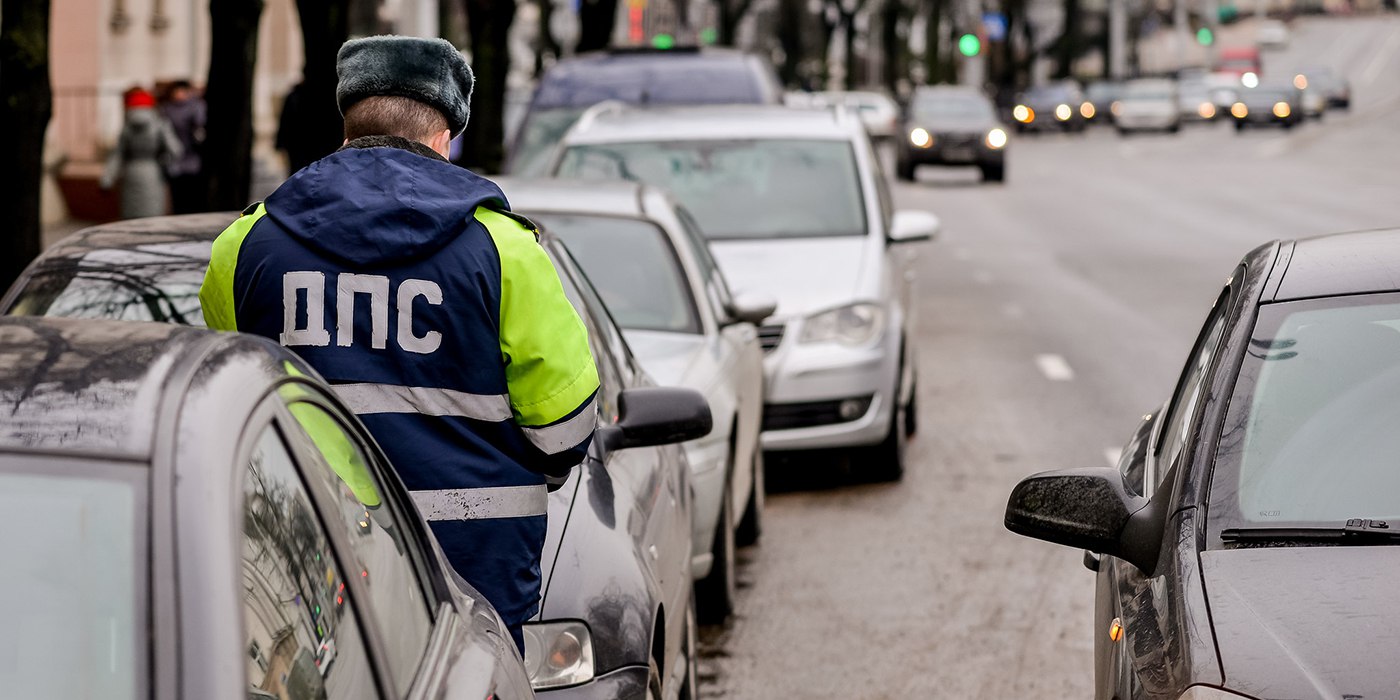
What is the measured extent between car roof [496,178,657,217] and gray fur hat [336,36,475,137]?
3.99 metres

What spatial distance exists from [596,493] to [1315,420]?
1508 millimetres

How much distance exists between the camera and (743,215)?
11.1 meters

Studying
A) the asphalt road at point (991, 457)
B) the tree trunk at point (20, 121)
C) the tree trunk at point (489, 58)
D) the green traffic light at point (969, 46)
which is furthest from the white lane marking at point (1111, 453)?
the green traffic light at point (969, 46)

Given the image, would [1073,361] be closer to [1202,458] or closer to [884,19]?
[1202,458]

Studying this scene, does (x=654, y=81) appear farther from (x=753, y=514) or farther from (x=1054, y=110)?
(x=1054, y=110)

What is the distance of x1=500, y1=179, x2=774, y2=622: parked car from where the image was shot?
7.84 m

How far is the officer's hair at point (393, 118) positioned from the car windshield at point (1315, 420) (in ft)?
5.04

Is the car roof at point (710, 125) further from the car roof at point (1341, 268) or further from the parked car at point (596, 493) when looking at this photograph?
the car roof at point (1341, 268)

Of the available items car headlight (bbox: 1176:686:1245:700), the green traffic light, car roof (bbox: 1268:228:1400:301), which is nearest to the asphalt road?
car roof (bbox: 1268:228:1400:301)

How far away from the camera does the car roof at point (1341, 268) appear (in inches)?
175

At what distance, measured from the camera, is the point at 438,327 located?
389 centimetres

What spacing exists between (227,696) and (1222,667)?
1.69 metres

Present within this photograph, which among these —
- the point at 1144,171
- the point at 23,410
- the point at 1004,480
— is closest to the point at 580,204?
the point at 1004,480

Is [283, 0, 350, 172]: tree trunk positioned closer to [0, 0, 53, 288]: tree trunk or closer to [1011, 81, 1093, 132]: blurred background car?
[0, 0, 53, 288]: tree trunk
